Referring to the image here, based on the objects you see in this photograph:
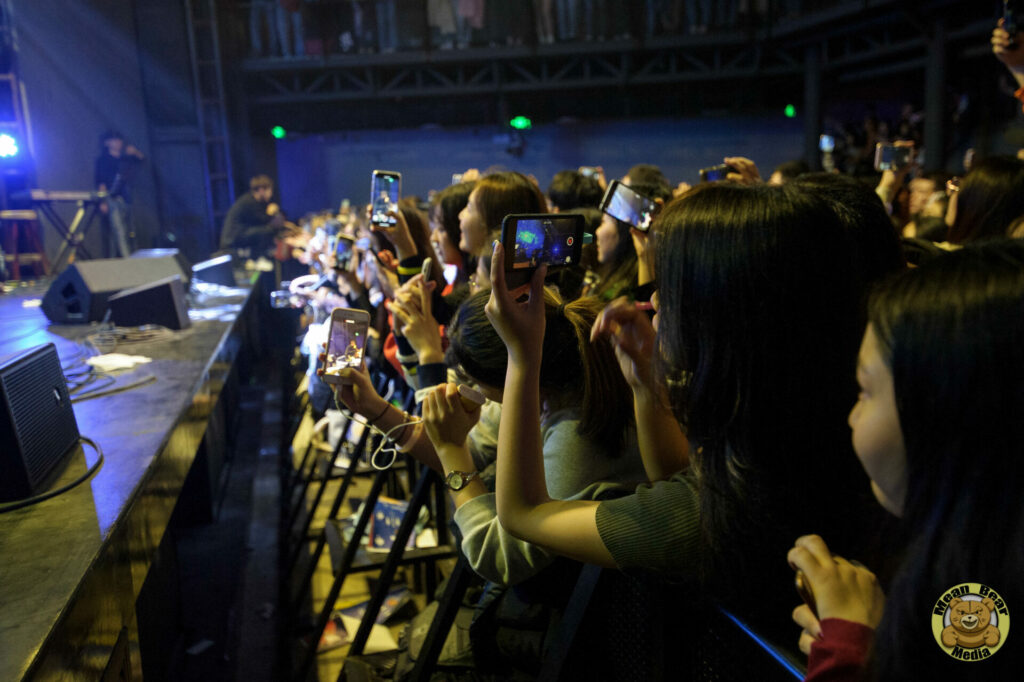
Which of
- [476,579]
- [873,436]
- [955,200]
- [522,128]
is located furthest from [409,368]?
[522,128]

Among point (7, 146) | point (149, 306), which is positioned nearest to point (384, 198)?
→ point (149, 306)

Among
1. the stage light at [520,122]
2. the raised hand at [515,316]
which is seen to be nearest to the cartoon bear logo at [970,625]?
the raised hand at [515,316]

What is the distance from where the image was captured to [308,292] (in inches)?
141

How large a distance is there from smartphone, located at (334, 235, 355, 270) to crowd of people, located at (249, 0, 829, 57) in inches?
278

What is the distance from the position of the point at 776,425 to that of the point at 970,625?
1.05 ft

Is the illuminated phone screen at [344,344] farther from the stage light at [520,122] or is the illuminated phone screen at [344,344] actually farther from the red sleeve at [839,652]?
the stage light at [520,122]

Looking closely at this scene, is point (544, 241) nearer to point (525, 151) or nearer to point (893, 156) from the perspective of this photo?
point (893, 156)

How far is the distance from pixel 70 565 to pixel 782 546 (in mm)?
971

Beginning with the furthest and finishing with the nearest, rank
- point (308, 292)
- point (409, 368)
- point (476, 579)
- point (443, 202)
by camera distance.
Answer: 1. point (308, 292)
2. point (443, 202)
3. point (409, 368)
4. point (476, 579)

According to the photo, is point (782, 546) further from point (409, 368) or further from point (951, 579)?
point (409, 368)

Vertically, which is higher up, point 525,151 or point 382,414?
point 525,151

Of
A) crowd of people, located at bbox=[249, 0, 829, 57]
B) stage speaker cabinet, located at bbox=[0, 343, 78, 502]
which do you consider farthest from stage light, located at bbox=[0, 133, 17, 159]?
stage speaker cabinet, located at bbox=[0, 343, 78, 502]

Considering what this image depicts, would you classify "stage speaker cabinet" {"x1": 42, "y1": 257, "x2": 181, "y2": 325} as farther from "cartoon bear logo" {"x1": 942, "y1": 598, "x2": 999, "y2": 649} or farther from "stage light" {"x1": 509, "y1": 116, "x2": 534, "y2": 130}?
"stage light" {"x1": 509, "y1": 116, "x2": 534, "y2": 130}

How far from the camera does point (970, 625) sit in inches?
23.5
